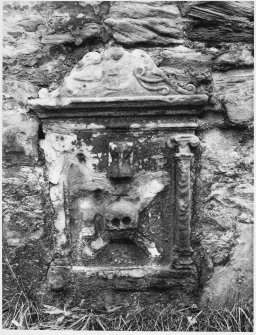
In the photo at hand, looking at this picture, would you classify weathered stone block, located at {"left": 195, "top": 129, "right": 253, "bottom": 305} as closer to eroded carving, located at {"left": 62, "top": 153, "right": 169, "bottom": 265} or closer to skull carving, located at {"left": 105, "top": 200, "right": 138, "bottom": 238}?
eroded carving, located at {"left": 62, "top": 153, "right": 169, "bottom": 265}

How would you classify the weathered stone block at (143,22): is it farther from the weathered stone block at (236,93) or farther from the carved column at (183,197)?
the carved column at (183,197)

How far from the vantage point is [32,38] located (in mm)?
2010

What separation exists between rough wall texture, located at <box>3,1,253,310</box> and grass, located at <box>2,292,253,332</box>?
90mm

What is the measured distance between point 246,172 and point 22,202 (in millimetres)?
1338

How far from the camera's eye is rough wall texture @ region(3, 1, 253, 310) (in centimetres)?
Answer: 196

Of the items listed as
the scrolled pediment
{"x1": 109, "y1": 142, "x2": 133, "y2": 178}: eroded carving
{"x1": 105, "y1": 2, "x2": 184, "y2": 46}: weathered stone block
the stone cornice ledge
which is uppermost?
{"x1": 105, "y1": 2, "x2": 184, "y2": 46}: weathered stone block

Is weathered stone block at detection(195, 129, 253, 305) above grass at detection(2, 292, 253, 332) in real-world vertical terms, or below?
above

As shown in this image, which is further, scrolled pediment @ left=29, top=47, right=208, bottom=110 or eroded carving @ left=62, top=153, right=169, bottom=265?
eroded carving @ left=62, top=153, right=169, bottom=265

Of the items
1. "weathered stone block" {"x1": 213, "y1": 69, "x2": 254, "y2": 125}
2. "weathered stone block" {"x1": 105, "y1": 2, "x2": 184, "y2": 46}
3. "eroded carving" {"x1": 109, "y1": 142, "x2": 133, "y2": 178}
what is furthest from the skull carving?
"weathered stone block" {"x1": 105, "y1": 2, "x2": 184, "y2": 46}

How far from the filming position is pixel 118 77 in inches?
77.4

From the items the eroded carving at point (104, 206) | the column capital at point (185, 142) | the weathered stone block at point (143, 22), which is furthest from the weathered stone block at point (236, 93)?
the eroded carving at point (104, 206)

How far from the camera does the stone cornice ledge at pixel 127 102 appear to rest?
1.92 meters

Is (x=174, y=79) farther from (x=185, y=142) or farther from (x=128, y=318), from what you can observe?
(x=128, y=318)

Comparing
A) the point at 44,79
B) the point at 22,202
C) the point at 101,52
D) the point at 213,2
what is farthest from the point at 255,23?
the point at 22,202
